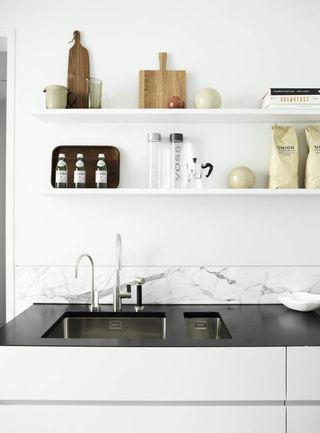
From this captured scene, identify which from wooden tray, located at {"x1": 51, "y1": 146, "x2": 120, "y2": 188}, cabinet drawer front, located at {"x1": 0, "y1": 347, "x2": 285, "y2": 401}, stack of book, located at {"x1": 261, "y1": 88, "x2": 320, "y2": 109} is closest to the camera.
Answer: cabinet drawer front, located at {"x1": 0, "y1": 347, "x2": 285, "y2": 401}

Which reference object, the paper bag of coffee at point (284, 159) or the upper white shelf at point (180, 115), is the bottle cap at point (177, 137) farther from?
the paper bag of coffee at point (284, 159)

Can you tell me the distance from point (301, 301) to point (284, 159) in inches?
29.0

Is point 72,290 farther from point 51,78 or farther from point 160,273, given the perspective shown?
point 51,78

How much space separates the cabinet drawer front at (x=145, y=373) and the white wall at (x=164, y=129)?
0.76 metres

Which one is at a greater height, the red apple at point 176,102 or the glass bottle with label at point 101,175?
the red apple at point 176,102

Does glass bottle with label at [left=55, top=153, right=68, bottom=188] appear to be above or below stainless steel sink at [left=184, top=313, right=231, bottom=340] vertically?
above

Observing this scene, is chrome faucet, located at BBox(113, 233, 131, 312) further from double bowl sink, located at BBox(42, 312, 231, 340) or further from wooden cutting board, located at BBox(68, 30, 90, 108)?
wooden cutting board, located at BBox(68, 30, 90, 108)

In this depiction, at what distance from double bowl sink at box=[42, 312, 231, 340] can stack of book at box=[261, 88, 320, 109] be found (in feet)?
3.60

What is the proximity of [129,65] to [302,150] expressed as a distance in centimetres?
105

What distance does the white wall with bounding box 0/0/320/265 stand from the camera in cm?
235

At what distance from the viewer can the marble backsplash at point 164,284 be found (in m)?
2.36

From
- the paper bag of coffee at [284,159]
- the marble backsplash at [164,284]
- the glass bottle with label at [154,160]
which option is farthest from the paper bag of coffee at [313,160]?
the glass bottle with label at [154,160]

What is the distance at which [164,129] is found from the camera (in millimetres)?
2363

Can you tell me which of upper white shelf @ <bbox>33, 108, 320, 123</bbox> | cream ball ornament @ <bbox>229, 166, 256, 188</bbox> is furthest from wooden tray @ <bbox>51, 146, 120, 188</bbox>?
cream ball ornament @ <bbox>229, 166, 256, 188</bbox>
